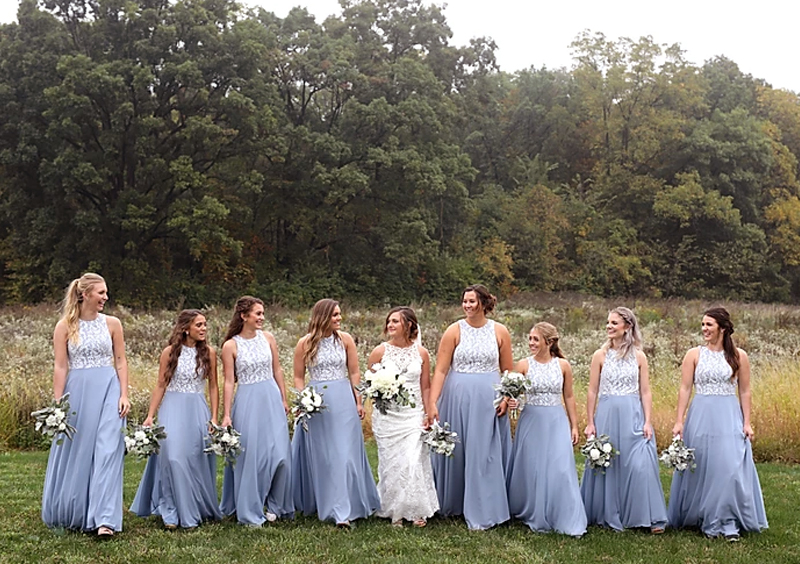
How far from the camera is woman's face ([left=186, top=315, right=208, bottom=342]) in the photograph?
787 cm

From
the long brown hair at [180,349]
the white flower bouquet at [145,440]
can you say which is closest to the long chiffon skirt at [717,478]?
the long brown hair at [180,349]

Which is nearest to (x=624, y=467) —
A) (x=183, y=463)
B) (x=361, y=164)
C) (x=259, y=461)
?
(x=259, y=461)

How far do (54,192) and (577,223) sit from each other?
2647cm

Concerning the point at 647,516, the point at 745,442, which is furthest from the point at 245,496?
the point at 745,442

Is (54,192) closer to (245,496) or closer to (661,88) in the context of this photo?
(245,496)

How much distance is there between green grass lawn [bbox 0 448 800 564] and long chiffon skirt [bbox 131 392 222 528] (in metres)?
0.16

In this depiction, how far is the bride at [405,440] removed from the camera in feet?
25.7

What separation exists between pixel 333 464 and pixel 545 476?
1.90 meters

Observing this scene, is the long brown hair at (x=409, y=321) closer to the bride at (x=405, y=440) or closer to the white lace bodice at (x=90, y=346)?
the bride at (x=405, y=440)

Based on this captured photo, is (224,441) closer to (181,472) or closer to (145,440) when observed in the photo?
(181,472)

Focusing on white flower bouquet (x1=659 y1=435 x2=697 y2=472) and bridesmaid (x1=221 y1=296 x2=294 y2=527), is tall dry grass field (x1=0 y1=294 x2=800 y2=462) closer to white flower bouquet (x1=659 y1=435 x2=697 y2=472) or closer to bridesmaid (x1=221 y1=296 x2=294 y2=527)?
white flower bouquet (x1=659 y1=435 x2=697 y2=472)

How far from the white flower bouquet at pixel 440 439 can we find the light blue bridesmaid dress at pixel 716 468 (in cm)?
206

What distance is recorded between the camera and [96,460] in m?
7.27

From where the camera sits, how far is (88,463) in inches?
288
